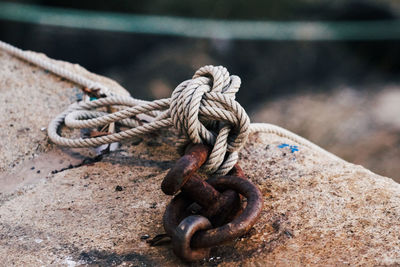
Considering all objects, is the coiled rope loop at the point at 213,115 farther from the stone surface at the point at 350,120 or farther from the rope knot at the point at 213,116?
the stone surface at the point at 350,120

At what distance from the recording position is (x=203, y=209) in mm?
1189

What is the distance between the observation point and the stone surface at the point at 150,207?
1173mm

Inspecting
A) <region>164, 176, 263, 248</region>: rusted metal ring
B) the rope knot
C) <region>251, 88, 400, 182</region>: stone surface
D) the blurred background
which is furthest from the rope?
the blurred background

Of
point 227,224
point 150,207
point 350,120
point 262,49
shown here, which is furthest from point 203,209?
point 262,49

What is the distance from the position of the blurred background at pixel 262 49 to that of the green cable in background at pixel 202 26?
0.01m

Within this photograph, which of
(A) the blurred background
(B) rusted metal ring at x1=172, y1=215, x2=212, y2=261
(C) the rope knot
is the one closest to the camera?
(B) rusted metal ring at x1=172, y1=215, x2=212, y2=261

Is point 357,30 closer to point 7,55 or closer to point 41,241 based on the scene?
point 7,55

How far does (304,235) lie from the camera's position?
1.21m

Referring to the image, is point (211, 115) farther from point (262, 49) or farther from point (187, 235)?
point (262, 49)

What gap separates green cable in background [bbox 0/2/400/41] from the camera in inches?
219

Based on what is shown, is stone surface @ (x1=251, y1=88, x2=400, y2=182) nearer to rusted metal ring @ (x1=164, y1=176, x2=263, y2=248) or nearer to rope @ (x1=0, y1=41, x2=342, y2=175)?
rope @ (x1=0, y1=41, x2=342, y2=175)

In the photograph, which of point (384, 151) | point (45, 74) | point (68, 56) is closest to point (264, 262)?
point (45, 74)

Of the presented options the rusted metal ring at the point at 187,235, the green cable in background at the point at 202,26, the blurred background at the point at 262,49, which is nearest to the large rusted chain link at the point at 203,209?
the rusted metal ring at the point at 187,235

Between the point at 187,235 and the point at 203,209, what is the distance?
0.47 feet
